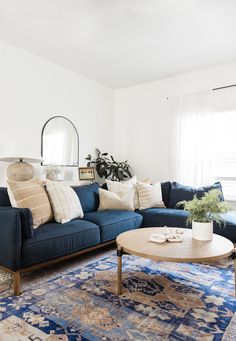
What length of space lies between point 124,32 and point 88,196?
2.09 meters

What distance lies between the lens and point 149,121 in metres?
4.70

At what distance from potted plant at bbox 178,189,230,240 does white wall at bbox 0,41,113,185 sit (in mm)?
2378

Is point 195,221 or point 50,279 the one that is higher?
point 195,221

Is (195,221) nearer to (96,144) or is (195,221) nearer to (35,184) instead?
(35,184)

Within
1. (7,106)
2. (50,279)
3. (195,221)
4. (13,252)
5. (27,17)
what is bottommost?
(50,279)

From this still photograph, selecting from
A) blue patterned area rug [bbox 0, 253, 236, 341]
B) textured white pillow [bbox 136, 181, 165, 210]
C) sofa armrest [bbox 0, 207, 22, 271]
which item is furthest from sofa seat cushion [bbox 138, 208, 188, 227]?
sofa armrest [bbox 0, 207, 22, 271]

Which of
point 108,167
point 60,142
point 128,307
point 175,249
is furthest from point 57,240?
point 108,167

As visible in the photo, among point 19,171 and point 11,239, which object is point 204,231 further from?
point 19,171

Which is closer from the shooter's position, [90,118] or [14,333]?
[14,333]

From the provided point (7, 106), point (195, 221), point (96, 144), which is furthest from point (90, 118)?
point (195, 221)

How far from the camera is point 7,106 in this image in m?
3.31

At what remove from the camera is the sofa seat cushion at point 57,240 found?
2.04 m

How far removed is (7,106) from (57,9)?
1.38 metres

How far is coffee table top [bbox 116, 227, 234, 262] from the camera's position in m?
1.75
